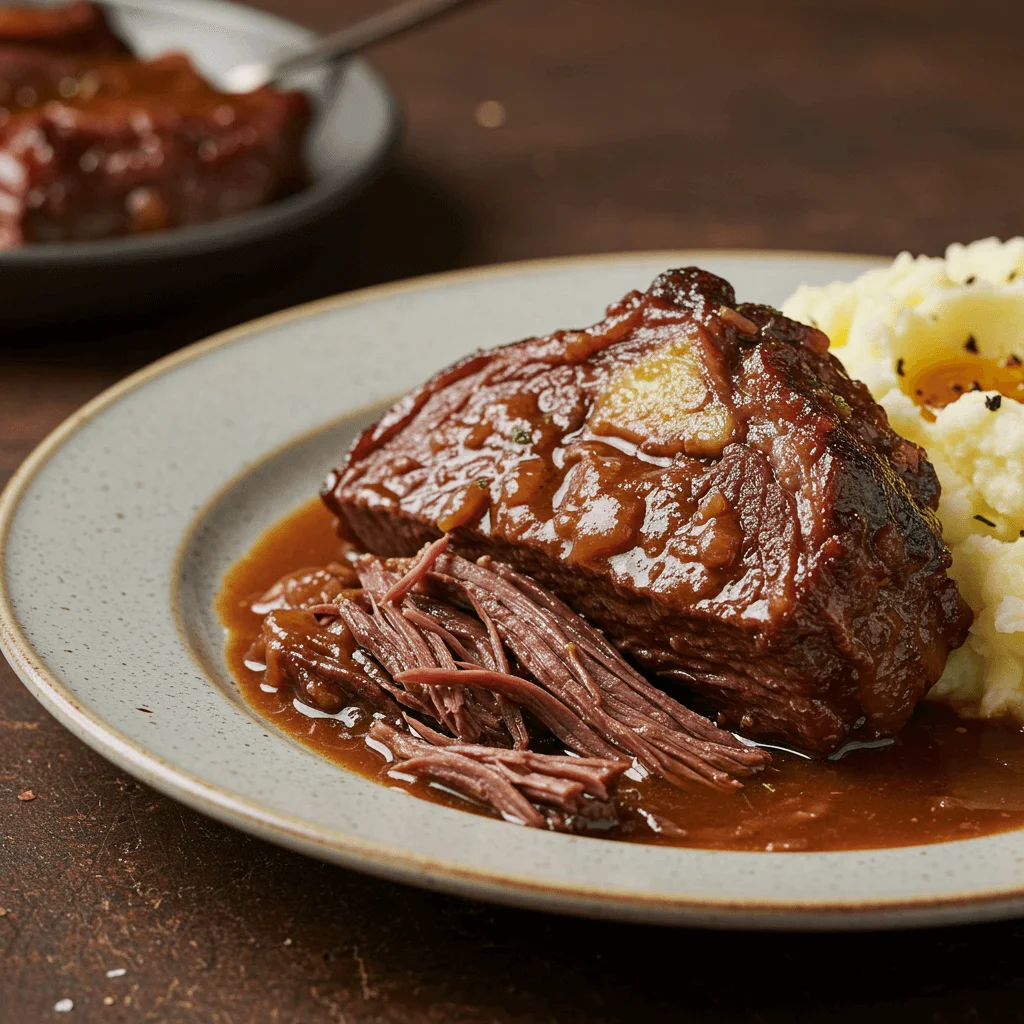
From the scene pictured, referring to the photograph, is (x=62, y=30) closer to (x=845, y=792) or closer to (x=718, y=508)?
(x=718, y=508)

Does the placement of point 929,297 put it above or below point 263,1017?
above

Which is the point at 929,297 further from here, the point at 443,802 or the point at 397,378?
the point at 443,802

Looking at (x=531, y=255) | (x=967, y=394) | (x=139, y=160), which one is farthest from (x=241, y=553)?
(x=531, y=255)

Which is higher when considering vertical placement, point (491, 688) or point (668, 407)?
point (668, 407)

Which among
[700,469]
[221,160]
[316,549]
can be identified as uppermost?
[700,469]

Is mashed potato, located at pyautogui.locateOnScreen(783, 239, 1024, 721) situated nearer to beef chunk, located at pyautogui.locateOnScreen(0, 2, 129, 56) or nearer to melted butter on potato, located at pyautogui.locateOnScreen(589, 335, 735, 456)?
melted butter on potato, located at pyautogui.locateOnScreen(589, 335, 735, 456)

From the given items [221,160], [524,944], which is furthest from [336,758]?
[221,160]

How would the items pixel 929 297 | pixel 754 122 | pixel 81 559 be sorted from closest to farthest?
pixel 81 559, pixel 929 297, pixel 754 122
